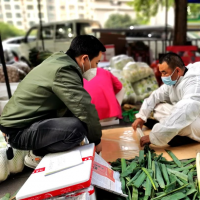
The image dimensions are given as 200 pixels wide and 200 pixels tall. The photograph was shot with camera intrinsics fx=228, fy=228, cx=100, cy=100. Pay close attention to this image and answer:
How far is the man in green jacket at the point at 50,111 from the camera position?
5.53 ft

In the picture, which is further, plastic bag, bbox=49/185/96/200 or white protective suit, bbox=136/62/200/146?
white protective suit, bbox=136/62/200/146

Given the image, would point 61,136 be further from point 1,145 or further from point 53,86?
point 1,145

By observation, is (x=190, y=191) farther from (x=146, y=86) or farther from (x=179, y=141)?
(x=146, y=86)

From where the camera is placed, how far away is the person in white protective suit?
2.17 m

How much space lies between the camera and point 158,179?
1698 mm

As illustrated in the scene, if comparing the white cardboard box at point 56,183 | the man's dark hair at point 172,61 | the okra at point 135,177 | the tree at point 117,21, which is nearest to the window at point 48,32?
the man's dark hair at point 172,61

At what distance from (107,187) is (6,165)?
3.28ft

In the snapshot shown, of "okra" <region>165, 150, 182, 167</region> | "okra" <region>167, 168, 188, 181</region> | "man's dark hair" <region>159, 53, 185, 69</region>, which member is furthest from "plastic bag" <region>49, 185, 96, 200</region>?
"man's dark hair" <region>159, 53, 185, 69</region>

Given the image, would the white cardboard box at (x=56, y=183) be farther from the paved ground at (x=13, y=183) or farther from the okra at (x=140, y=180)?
the paved ground at (x=13, y=183)

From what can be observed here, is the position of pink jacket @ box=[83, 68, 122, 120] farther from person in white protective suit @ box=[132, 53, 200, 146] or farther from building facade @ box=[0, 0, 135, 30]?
building facade @ box=[0, 0, 135, 30]

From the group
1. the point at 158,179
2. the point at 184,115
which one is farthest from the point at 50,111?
the point at 184,115

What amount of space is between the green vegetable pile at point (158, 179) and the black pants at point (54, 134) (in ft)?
1.51

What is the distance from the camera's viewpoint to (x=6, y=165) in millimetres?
2008

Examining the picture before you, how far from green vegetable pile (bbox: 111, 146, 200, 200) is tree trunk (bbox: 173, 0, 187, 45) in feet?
11.8
